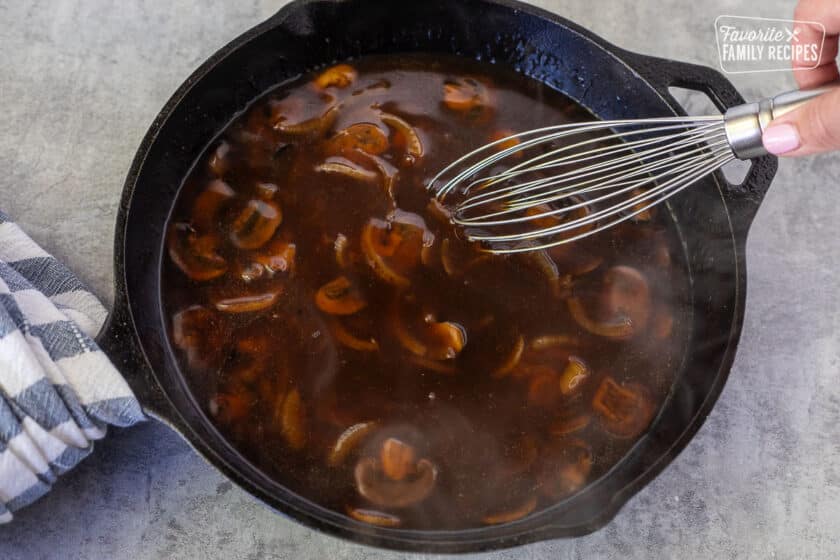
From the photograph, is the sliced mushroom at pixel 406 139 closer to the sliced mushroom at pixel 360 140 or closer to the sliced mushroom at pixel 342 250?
the sliced mushroom at pixel 360 140

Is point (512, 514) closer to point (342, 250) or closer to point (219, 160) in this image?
point (342, 250)

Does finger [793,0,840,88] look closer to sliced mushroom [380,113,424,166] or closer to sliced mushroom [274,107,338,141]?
sliced mushroom [380,113,424,166]

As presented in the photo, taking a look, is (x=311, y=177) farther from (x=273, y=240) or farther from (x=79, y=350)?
(x=79, y=350)

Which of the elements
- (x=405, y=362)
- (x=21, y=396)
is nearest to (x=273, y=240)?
(x=405, y=362)

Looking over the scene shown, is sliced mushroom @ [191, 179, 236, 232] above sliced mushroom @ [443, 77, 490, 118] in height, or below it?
below

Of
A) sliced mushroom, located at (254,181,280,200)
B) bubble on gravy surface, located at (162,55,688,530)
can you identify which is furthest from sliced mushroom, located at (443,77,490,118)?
sliced mushroom, located at (254,181,280,200)

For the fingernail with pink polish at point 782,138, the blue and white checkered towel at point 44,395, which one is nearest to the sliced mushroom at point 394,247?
the blue and white checkered towel at point 44,395
